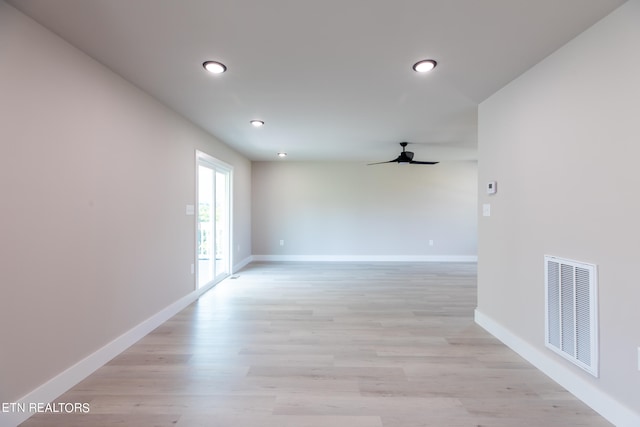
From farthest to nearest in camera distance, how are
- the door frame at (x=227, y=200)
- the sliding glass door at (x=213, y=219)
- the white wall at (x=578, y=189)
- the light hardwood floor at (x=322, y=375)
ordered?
the sliding glass door at (x=213, y=219) → the door frame at (x=227, y=200) → the light hardwood floor at (x=322, y=375) → the white wall at (x=578, y=189)

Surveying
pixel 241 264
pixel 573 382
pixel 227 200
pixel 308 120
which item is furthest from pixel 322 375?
pixel 241 264

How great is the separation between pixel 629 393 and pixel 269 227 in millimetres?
6104

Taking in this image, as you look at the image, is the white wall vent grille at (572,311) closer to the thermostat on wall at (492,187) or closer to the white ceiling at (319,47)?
the thermostat on wall at (492,187)

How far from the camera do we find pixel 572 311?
187cm

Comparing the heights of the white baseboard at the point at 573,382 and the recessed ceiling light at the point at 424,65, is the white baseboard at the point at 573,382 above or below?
below

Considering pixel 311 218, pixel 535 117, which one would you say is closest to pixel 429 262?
pixel 311 218

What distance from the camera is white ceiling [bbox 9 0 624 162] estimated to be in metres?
1.58

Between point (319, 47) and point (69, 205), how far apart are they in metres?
2.06

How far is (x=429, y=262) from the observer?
662cm

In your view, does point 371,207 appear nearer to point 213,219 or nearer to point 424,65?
point 213,219

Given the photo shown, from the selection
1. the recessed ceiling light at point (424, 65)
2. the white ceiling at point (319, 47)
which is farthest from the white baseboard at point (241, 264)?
the recessed ceiling light at point (424, 65)

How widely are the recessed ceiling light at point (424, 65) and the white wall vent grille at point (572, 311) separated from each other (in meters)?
1.71

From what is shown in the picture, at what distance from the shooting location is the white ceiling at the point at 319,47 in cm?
158

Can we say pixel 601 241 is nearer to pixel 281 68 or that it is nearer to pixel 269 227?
pixel 281 68
